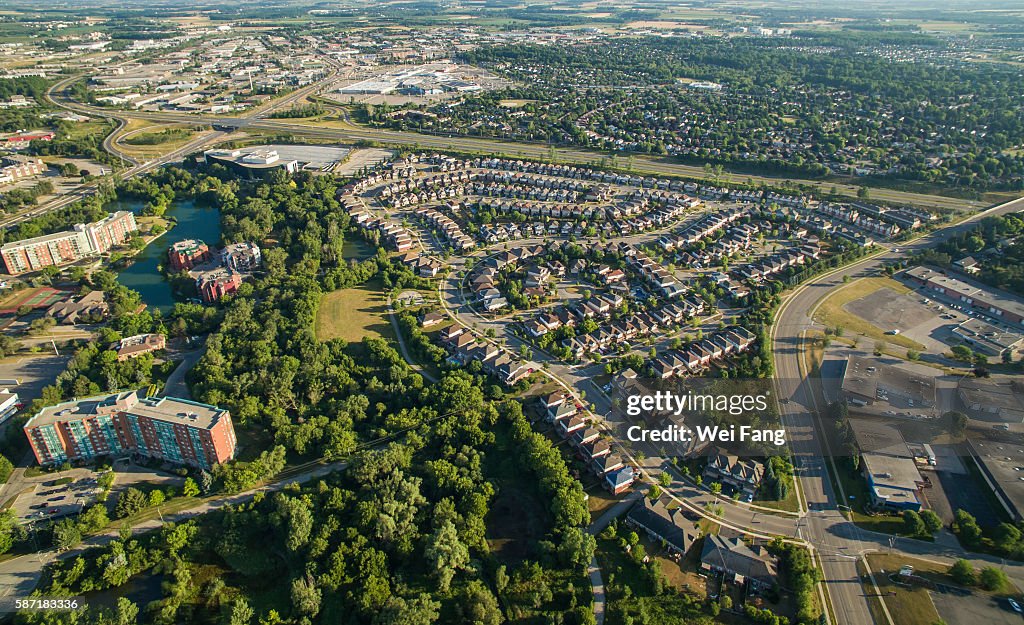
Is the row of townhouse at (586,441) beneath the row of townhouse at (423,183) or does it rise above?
beneath

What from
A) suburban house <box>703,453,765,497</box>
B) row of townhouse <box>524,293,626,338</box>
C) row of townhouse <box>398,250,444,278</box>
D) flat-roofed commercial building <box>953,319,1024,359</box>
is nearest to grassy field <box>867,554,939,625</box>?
suburban house <box>703,453,765,497</box>

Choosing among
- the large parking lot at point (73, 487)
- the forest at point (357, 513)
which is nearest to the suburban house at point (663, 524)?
the forest at point (357, 513)

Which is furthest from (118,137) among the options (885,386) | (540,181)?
(885,386)

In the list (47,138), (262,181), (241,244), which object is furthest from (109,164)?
(241,244)

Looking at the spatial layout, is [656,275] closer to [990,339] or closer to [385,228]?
[990,339]

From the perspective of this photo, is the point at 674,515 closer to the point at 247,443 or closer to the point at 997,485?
the point at 997,485

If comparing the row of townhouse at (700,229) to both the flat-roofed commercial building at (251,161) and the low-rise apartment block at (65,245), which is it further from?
the low-rise apartment block at (65,245)
